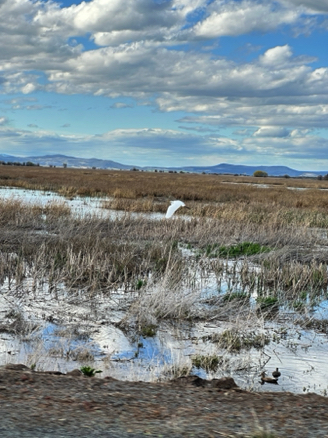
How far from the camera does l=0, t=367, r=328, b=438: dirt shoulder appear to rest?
11.8 feet

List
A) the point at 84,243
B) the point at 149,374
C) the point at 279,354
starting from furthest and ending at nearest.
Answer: the point at 84,243 → the point at 279,354 → the point at 149,374

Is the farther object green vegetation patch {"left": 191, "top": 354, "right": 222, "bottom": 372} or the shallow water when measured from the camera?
green vegetation patch {"left": 191, "top": 354, "right": 222, "bottom": 372}

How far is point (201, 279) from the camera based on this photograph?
451 inches

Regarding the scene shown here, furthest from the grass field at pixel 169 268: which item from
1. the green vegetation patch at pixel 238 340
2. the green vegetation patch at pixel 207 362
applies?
the green vegetation patch at pixel 207 362

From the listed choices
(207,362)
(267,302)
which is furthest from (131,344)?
(267,302)

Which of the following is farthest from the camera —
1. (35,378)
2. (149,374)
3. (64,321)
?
(64,321)

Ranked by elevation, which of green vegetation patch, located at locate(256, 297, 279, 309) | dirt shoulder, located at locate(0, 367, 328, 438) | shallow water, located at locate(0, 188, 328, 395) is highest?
dirt shoulder, located at locate(0, 367, 328, 438)

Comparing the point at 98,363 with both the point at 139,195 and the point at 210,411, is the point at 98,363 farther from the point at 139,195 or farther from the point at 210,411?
the point at 139,195

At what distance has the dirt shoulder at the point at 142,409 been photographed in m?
3.59

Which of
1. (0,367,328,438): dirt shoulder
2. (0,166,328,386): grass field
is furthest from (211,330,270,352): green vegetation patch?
(0,367,328,438): dirt shoulder

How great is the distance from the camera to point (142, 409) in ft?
13.5

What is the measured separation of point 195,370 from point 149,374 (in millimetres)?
626

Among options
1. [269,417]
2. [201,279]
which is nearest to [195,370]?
[269,417]

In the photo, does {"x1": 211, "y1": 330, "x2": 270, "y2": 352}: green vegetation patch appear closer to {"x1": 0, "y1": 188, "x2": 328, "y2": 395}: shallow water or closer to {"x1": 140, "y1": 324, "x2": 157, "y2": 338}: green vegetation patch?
{"x1": 0, "y1": 188, "x2": 328, "y2": 395}: shallow water
